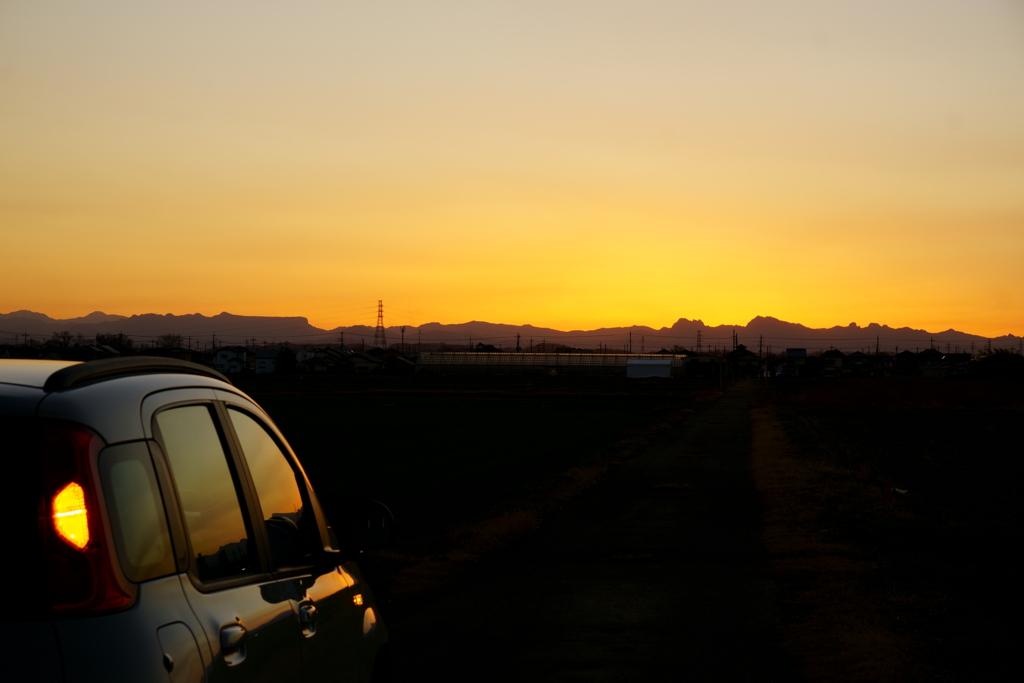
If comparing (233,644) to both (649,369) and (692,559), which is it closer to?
(692,559)

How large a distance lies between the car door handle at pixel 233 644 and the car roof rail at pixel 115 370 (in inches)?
31.2

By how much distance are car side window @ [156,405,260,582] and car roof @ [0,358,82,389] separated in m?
0.34

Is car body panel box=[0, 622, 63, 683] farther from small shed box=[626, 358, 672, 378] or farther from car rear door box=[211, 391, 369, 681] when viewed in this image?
small shed box=[626, 358, 672, 378]

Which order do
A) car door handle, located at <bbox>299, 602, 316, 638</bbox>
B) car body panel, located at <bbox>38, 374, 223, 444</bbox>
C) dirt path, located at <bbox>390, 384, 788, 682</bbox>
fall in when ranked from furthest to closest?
dirt path, located at <bbox>390, 384, 788, 682</bbox>
car door handle, located at <bbox>299, 602, 316, 638</bbox>
car body panel, located at <bbox>38, 374, 223, 444</bbox>

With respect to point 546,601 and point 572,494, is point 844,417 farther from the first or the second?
point 546,601

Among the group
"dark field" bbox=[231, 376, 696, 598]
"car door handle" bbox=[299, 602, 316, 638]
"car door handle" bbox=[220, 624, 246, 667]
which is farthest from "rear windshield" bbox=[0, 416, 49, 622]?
"dark field" bbox=[231, 376, 696, 598]

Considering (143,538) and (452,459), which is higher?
(143,538)

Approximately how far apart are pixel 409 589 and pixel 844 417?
160 ft

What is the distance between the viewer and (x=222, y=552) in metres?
3.14

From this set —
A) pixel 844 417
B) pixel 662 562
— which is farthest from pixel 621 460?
pixel 844 417

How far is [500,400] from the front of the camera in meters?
72.1

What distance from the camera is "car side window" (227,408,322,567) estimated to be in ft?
11.8

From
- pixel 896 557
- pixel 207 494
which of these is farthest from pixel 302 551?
pixel 896 557

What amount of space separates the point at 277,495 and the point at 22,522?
1666 mm
